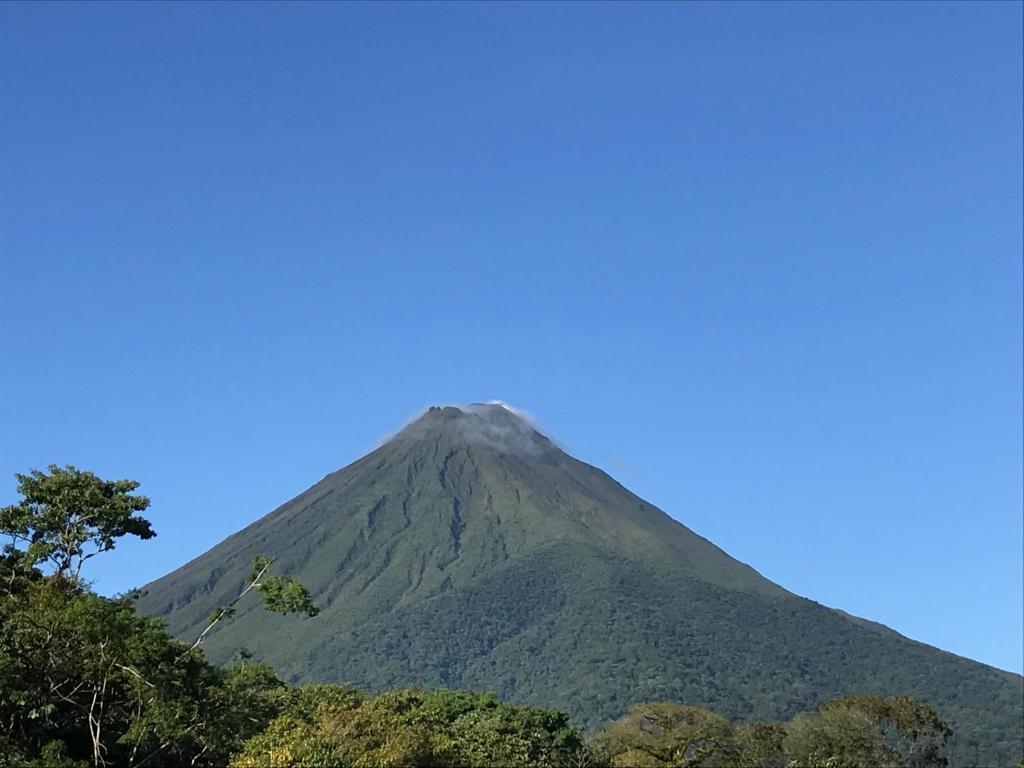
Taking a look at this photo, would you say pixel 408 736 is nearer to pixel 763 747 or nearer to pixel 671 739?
pixel 671 739

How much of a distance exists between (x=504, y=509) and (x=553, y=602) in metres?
26.3

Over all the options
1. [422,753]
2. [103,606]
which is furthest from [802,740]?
[103,606]

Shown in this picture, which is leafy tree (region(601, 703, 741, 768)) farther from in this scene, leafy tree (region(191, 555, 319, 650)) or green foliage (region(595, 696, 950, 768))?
leafy tree (region(191, 555, 319, 650))

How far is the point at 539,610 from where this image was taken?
163500mm

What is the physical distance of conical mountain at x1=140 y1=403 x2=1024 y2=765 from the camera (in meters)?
134

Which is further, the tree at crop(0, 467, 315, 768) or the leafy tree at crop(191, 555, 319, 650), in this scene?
the leafy tree at crop(191, 555, 319, 650)

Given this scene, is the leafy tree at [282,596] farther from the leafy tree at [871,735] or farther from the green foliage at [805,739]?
the leafy tree at [871,735]

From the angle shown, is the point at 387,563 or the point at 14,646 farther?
the point at 387,563

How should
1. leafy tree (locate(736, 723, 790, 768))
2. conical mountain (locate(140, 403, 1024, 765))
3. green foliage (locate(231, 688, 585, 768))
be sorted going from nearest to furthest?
green foliage (locate(231, 688, 585, 768))
leafy tree (locate(736, 723, 790, 768))
conical mountain (locate(140, 403, 1024, 765))

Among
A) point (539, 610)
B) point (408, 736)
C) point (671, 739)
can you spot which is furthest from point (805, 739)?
point (539, 610)

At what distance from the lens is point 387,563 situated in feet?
577

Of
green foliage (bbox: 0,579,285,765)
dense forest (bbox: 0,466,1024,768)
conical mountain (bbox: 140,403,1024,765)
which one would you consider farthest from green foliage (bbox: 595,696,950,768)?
conical mountain (bbox: 140,403,1024,765)

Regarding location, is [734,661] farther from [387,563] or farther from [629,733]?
[629,733]

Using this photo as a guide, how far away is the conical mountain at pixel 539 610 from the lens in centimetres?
13450
